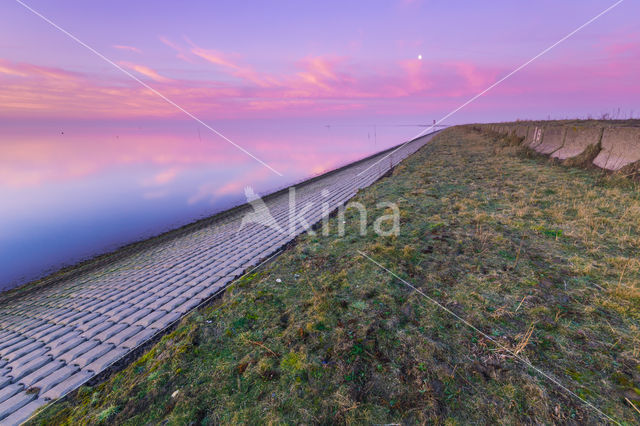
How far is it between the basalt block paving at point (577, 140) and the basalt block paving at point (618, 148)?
20.0 inches

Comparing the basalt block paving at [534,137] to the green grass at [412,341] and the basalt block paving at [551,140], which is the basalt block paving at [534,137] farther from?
the green grass at [412,341]

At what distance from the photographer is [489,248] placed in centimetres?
582

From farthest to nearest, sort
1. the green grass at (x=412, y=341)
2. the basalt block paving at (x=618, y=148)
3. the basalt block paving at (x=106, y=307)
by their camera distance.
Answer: the basalt block paving at (x=618, y=148)
the basalt block paving at (x=106, y=307)
the green grass at (x=412, y=341)

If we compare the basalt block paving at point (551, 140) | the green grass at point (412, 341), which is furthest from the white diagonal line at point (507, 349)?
the basalt block paving at point (551, 140)

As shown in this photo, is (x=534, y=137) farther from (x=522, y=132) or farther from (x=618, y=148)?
(x=618, y=148)

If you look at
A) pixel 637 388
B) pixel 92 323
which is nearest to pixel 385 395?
pixel 637 388

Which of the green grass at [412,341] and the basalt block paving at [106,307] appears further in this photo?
the basalt block paving at [106,307]

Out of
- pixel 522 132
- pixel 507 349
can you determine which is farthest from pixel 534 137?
pixel 507 349

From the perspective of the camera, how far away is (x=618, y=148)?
10.2m

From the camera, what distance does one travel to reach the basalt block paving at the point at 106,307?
3.98 meters

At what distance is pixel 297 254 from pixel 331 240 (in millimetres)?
1148

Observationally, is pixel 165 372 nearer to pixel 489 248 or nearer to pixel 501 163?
pixel 489 248

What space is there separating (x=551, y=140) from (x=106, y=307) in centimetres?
2115

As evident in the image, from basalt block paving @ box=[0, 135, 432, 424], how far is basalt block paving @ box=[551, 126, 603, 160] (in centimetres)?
1175
